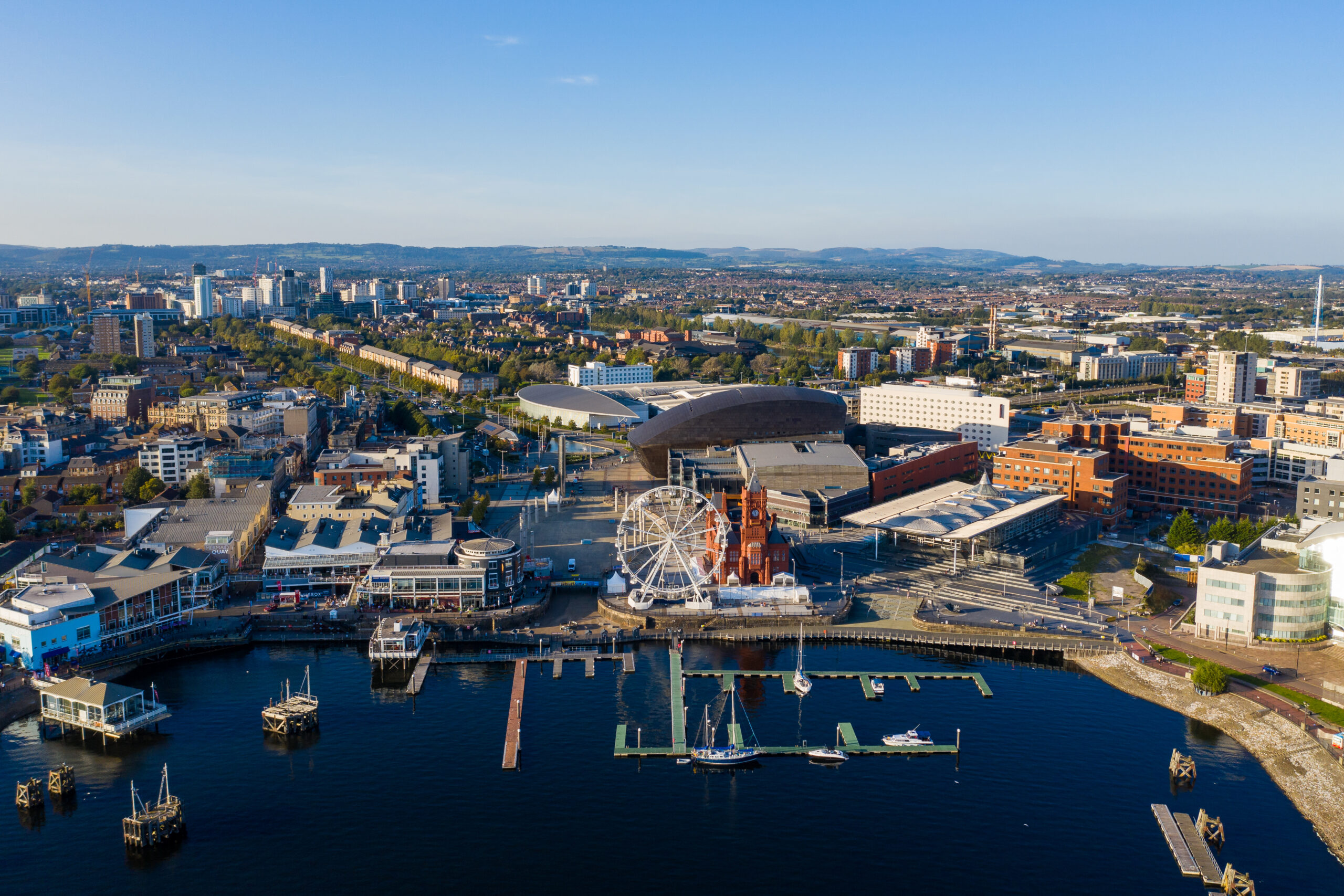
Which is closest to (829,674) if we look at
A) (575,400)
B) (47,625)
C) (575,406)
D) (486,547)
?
(486,547)

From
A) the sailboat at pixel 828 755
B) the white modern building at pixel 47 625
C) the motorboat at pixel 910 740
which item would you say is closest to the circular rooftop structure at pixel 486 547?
the white modern building at pixel 47 625

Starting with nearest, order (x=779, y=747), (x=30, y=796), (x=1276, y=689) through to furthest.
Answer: (x=30, y=796) → (x=779, y=747) → (x=1276, y=689)

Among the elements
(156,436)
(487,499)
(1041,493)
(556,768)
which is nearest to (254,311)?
(156,436)

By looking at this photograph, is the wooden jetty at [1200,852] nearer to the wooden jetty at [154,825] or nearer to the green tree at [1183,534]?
the wooden jetty at [154,825]

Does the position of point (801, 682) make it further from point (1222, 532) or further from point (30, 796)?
point (1222, 532)

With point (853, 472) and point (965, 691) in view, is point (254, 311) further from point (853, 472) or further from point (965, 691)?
point (965, 691)

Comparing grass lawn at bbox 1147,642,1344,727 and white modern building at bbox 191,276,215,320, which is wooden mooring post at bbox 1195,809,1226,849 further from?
white modern building at bbox 191,276,215,320
